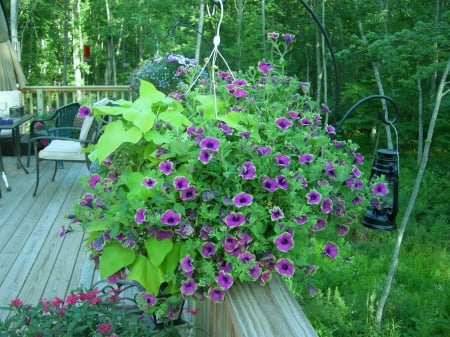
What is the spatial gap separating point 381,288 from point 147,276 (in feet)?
8.80

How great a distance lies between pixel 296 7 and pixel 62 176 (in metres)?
9.87

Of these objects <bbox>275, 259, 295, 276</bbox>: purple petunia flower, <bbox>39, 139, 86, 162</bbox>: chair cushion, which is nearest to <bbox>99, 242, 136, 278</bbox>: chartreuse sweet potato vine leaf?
<bbox>275, 259, 295, 276</bbox>: purple petunia flower

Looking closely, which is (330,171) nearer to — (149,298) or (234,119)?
(234,119)

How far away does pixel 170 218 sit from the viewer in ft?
4.02

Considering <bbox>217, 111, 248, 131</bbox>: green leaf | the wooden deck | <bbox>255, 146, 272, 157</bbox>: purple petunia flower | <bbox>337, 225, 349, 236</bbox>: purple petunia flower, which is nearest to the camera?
<bbox>255, 146, 272, 157</bbox>: purple petunia flower

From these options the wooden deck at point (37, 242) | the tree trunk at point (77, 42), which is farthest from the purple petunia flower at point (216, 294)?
the tree trunk at point (77, 42)

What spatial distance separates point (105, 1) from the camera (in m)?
18.9

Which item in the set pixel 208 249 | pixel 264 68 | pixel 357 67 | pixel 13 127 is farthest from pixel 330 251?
pixel 357 67

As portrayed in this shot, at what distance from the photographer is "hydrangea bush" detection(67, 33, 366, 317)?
1.23m

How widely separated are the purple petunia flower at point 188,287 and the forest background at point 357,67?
104 centimetres

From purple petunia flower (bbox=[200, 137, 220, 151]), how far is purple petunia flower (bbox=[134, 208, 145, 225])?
0.20 meters

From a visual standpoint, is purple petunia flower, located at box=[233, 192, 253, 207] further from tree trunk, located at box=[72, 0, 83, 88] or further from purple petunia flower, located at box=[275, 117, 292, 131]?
tree trunk, located at box=[72, 0, 83, 88]

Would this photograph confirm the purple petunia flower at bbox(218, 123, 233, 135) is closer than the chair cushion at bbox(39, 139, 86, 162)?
Yes

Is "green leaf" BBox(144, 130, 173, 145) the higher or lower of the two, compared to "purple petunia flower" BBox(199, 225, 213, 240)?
higher
